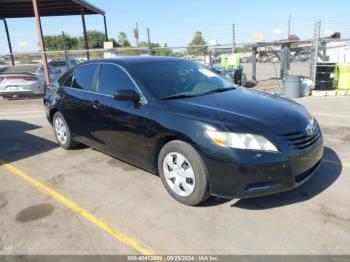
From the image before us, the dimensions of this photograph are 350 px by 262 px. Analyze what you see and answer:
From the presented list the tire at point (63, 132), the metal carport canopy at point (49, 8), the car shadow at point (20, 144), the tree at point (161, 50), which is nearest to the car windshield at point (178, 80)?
the tire at point (63, 132)

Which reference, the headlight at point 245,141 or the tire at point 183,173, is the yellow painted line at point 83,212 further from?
the headlight at point 245,141

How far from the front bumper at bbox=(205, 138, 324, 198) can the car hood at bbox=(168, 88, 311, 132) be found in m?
0.31

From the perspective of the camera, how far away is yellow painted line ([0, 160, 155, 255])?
304 centimetres

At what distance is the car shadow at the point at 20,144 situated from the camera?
6.00m

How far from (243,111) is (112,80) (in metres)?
2.00

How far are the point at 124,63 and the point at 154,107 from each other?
103cm

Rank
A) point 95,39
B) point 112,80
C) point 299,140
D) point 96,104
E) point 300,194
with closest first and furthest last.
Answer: point 299,140
point 300,194
point 112,80
point 96,104
point 95,39

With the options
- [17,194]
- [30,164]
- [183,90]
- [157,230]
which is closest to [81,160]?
[30,164]

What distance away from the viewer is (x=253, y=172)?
3197 mm

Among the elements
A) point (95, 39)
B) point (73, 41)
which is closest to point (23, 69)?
point (73, 41)

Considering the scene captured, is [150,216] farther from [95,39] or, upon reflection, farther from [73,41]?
[95,39]

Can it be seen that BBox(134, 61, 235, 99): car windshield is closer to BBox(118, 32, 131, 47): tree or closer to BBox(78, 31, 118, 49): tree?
BBox(118, 32, 131, 47): tree

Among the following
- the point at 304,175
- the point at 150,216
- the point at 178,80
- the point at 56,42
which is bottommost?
the point at 150,216

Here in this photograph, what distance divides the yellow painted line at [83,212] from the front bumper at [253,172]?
0.96 m
